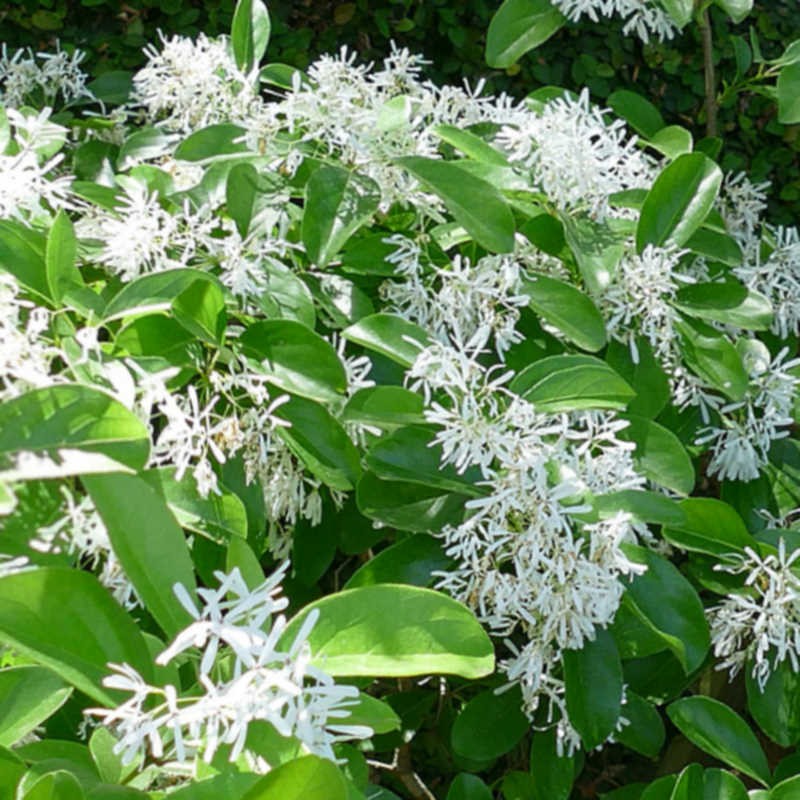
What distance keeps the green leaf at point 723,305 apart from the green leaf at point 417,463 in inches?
14.5

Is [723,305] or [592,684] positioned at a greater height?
[723,305]

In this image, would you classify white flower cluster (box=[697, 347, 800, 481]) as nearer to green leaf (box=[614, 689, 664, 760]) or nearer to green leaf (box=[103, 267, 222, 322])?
green leaf (box=[614, 689, 664, 760])

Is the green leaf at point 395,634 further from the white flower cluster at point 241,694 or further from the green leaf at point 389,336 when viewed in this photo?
the green leaf at point 389,336

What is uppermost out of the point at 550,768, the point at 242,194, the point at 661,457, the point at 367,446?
the point at 242,194

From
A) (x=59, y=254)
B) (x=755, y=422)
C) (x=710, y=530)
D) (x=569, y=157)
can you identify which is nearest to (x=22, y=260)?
(x=59, y=254)

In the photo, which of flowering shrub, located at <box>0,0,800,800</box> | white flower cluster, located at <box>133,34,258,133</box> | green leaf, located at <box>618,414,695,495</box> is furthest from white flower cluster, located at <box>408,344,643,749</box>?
white flower cluster, located at <box>133,34,258,133</box>

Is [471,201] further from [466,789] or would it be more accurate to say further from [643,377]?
[466,789]

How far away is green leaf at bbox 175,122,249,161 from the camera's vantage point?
1135 mm

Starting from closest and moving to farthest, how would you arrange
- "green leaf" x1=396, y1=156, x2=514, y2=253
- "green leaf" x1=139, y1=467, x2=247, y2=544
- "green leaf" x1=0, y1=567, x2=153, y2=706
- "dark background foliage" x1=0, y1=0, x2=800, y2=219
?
1. "green leaf" x1=0, y1=567, x2=153, y2=706
2. "green leaf" x1=139, y1=467, x2=247, y2=544
3. "green leaf" x1=396, y1=156, x2=514, y2=253
4. "dark background foliage" x1=0, y1=0, x2=800, y2=219

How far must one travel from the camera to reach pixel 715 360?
1.18m

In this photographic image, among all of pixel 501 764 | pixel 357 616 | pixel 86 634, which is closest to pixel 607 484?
pixel 357 616

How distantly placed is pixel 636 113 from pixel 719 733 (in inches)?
36.1

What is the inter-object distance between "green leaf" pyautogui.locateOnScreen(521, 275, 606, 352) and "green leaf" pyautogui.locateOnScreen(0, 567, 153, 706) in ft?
1.83

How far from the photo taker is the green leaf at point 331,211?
3.53ft
